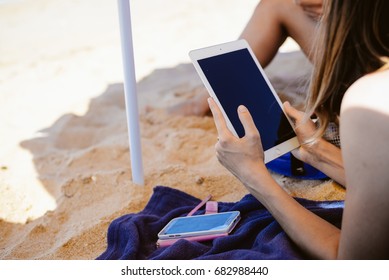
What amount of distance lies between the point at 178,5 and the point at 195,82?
1.55 m

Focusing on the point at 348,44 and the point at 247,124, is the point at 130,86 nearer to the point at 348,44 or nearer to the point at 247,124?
the point at 247,124

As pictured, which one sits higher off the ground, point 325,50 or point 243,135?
point 325,50

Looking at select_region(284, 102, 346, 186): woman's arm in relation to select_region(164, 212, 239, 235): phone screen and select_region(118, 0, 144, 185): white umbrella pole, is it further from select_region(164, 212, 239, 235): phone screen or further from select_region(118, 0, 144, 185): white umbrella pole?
select_region(118, 0, 144, 185): white umbrella pole

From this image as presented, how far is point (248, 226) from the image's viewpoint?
1.25m

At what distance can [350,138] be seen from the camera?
0.94 metres

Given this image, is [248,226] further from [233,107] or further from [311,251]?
[233,107]

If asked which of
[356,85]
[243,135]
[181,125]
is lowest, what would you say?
[181,125]

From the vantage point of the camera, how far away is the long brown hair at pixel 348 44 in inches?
39.0

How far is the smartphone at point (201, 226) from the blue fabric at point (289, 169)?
1.17 feet

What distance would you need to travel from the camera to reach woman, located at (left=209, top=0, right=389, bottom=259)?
0.92m

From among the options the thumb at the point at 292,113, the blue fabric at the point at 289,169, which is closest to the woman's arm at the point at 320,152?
the thumb at the point at 292,113

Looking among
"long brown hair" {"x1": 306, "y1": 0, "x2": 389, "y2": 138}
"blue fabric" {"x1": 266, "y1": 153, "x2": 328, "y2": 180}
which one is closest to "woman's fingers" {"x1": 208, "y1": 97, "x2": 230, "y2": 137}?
"long brown hair" {"x1": 306, "y1": 0, "x2": 389, "y2": 138}

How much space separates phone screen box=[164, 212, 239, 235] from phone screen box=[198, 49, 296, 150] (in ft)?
0.65
